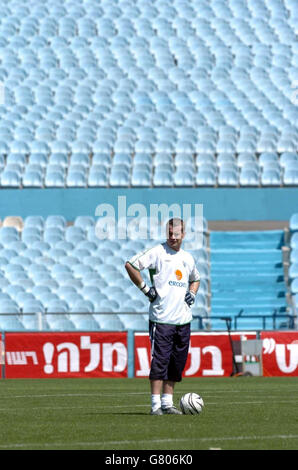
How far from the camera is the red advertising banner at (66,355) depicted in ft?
72.0

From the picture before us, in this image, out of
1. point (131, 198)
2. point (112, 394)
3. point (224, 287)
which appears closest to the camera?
point (112, 394)

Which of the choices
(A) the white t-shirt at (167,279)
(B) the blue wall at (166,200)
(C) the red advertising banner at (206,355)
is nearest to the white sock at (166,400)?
(A) the white t-shirt at (167,279)

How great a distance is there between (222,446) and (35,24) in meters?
35.6

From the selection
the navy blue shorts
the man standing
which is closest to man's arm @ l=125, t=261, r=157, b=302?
the man standing

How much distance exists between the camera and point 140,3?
135 ft

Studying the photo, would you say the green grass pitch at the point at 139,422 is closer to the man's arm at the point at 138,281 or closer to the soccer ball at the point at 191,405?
the soccer ball at the point at 191,405

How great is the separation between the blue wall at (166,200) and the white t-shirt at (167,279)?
18.6 m

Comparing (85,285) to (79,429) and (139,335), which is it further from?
(79,429)

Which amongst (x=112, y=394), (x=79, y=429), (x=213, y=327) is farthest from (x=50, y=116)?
(x=79, y=429)

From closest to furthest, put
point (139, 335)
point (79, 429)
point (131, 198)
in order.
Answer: point (79, 429) < point (139, 335) < point (131, 198)

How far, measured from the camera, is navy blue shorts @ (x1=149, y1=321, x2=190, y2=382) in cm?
1021

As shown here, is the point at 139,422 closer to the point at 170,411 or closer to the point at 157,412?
the point at 157,412

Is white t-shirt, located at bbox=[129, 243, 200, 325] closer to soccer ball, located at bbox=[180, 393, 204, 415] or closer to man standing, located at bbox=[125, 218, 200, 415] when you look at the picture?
man standing, located at bbox=[125, 218, 200, 415]

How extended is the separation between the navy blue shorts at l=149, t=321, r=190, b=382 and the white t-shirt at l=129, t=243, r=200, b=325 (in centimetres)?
9
